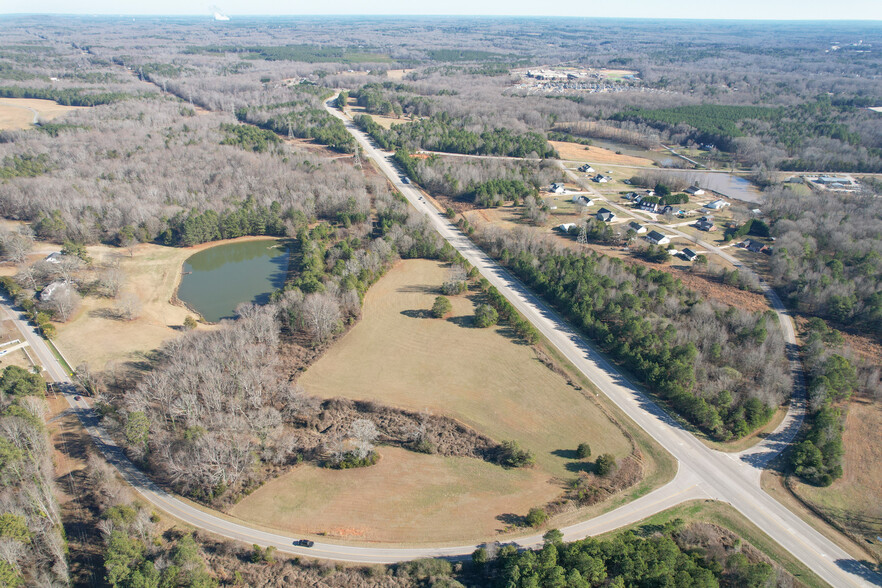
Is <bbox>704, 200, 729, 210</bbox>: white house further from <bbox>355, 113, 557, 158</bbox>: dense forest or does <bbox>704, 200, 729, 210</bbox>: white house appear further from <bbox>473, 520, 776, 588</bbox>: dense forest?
<bbox>473, 520, 776, 588</bbox>: dense forest

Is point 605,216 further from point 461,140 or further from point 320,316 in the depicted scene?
point 320,316

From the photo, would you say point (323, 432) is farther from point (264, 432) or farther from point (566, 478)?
point (566, 478)

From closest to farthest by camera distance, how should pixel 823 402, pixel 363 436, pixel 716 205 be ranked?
pixel 363 436, pixel 823 402, pixel 716 205

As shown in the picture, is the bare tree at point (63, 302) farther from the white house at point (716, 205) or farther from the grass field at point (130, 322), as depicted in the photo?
the white house at point (716, 205)

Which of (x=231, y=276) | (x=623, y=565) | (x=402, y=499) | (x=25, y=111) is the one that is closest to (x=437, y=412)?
(x=402, y=499)

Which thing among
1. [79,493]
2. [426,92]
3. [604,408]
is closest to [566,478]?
[604,408]

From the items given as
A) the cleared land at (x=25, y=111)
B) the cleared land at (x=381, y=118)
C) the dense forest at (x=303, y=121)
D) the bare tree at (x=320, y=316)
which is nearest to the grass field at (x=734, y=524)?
the bare tree at (x=320, y=316)

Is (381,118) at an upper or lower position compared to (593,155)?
upper
